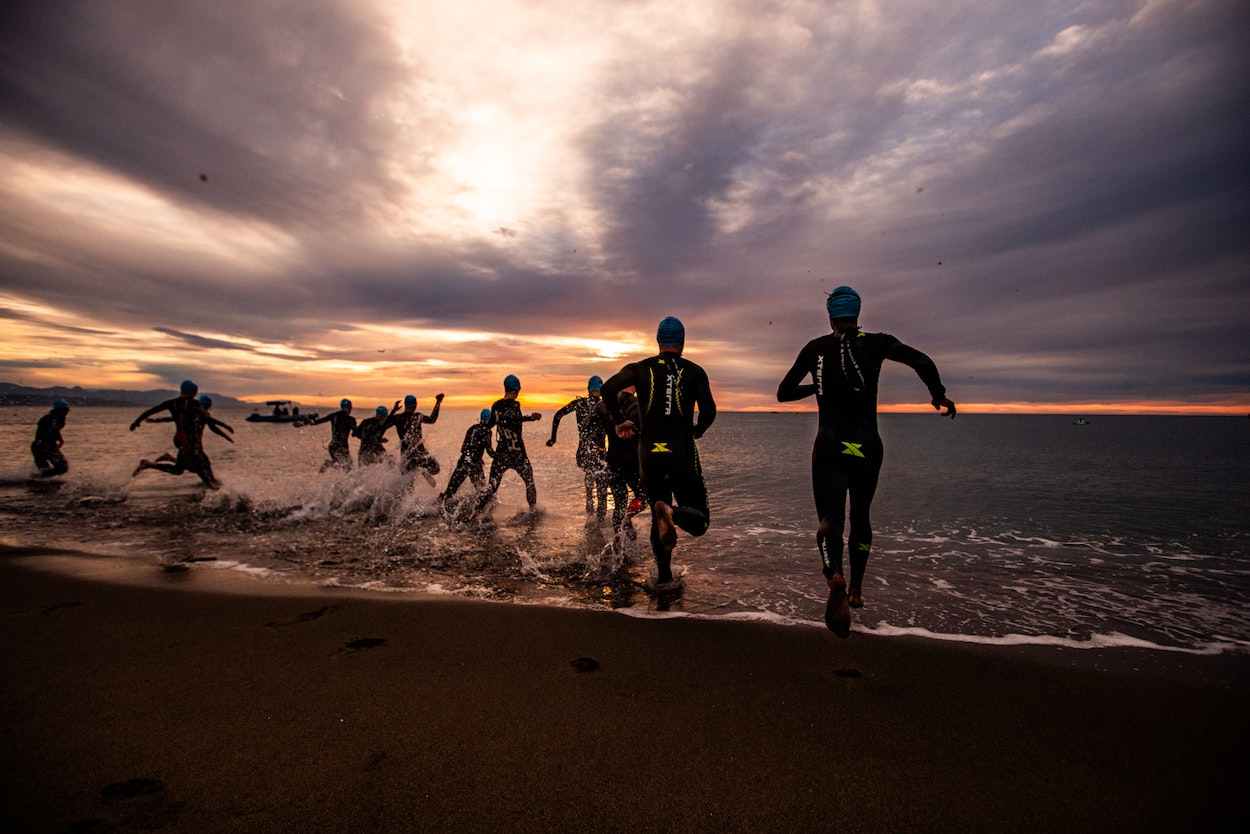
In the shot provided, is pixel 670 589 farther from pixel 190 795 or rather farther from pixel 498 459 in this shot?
pixel 498 459

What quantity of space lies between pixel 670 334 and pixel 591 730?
Result: 3710mm

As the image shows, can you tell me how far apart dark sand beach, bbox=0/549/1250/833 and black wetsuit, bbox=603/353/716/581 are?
4.48 ft

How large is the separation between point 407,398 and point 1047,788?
1251 centimetres

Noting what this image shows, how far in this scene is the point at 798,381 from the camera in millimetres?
4488

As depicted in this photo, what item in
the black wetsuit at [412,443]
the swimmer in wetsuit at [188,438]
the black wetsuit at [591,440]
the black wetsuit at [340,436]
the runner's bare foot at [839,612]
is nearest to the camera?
the runner's bare foot at [839,612]

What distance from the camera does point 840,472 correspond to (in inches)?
164

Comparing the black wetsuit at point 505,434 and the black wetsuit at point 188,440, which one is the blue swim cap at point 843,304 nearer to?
the black wetsuit at point 505,434

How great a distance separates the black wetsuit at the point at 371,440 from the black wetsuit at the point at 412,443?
75 cm

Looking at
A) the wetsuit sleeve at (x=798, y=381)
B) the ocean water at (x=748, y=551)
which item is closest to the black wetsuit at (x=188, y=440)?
the ocean water at (x=748, y=551)

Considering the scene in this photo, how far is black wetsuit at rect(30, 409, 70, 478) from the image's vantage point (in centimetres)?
1476

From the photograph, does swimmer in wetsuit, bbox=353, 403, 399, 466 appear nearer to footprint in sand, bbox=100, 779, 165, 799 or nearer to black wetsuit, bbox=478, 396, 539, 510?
black wetsuit, bbox=478, 396, 539, 510

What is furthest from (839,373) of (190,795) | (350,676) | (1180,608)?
(1180,608)

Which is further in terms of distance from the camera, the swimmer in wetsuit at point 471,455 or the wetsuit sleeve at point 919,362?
the swimmer in wetsuit at point 471,455

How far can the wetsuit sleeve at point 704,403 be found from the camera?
5286 mm
